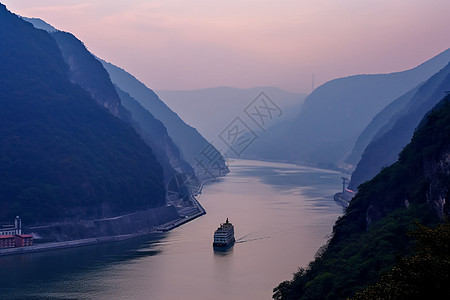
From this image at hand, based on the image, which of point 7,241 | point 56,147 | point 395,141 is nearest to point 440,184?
point 7,241

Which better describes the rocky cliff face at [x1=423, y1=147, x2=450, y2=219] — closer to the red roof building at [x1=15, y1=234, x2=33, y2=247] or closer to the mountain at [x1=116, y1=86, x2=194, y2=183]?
the red roof building at [x1=15, y1=234, x2=33, y2=247]

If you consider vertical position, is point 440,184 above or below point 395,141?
below

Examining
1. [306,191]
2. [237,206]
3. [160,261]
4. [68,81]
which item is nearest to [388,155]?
[306,191]

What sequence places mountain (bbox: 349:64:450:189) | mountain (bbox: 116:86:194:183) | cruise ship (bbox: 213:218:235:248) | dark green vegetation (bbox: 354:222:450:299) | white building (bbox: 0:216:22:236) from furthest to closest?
1. mountain (bbox: 116:86:194:183)
2. mountain (bbox: 349:64:450:189)
3. white building (bbox: 0:216:22:236)
4. cruise ship (bbox: 213:218:235:248)
5. dark green vegetation (bbox: 354:222:450:299)

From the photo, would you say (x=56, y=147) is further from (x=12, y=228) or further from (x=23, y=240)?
(x=23, y=240)

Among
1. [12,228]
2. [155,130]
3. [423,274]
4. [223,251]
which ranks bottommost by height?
[223,251]

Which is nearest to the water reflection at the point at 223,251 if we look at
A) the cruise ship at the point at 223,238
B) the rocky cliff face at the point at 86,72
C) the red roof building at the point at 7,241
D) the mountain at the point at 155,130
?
the cruise ship at the point at 223,238

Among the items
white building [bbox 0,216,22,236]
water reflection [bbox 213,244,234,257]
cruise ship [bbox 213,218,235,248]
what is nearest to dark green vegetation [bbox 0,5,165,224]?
white building [bbox 0,216,22,236]
